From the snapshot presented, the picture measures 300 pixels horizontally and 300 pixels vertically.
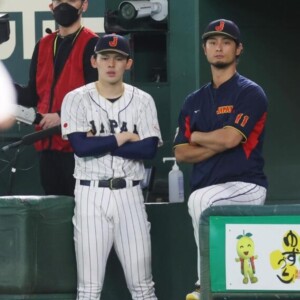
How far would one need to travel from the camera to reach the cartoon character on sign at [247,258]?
6742 mm

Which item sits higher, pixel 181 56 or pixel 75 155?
pixel 181 56

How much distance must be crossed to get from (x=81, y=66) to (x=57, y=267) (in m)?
1.38

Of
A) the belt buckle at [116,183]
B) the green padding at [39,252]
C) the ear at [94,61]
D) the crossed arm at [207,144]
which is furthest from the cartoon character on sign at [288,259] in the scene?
the ear at [94,61]

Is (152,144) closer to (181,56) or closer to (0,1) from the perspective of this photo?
(181,56)

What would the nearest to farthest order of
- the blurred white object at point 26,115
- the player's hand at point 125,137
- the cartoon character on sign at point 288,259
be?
the cartoon character on sign at point 288,259 → the player's hand at point 125,137 → the blurred white object at point 26,115

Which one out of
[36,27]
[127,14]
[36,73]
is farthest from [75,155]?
[36,27]

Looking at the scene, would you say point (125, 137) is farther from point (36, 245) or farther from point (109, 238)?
point (36, 245)

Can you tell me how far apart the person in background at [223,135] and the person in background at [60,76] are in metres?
0.92

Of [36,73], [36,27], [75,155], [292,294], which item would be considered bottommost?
[292,294]

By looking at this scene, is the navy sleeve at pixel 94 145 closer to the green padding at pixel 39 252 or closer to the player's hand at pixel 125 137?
the player's hand at pixel 125 137

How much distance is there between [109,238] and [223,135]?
0.97 m

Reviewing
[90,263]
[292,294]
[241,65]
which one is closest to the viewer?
[292,294]

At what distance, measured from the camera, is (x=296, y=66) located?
9.02 metres

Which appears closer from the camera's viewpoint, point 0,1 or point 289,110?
point 289,110
